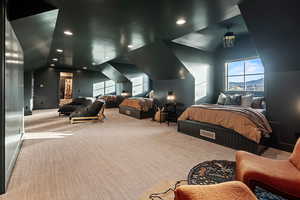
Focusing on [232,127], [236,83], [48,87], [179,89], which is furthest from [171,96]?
[48,87]

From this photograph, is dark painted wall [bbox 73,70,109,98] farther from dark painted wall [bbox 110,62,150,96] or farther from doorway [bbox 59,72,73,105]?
dark painted wall [bbox 110,62,150,96]

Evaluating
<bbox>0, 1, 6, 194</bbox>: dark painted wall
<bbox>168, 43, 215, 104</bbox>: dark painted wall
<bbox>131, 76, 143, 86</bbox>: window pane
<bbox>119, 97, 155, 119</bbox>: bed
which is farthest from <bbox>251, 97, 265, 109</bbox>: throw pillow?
<bbox>131, 76, 143, 86</bbox>: window pane

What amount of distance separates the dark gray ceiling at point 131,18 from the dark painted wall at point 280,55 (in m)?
0.51

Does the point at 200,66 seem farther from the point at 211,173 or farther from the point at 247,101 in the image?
the point at 211,173

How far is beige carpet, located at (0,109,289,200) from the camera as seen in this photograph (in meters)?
1.89

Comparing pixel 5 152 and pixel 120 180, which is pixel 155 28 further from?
pixel 5 152

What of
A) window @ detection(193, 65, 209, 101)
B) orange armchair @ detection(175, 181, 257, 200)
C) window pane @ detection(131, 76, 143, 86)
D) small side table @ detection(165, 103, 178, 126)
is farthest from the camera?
window pane @ detection(131, 76, 143, 86)

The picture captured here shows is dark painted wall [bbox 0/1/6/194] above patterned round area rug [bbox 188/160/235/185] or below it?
above

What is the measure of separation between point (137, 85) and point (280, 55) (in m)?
8.10

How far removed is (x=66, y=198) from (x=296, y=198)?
2.29 metres

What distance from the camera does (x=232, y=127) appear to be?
3377mm

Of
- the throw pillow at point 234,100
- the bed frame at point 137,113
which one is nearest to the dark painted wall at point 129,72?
the bed frame at point 137,113

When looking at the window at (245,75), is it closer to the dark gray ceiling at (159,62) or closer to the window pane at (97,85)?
the dark gray ceiling at (159,62)

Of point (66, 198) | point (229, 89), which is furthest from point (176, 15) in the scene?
point (229, 89)
